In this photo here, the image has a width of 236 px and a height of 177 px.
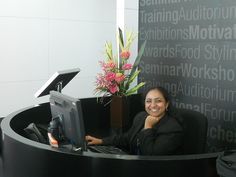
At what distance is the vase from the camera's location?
3441mm

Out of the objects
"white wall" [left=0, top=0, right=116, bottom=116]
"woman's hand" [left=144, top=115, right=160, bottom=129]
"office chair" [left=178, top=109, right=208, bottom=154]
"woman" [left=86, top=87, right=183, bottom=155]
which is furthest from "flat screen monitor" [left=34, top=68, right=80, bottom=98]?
"white wall" [left=0, top=0, right=116, bottom=116]

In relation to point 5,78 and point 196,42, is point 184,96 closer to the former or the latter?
point 196,42

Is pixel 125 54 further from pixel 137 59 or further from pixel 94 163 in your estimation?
pixel 94 163

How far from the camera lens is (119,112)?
136 inches

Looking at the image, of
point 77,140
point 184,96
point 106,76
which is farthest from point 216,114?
point 77,140

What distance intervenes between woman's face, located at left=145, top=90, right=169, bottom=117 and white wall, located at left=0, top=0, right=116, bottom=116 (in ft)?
6.85

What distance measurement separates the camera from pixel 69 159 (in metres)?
1.98

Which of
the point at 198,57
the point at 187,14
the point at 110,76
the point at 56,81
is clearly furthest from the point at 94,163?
the point at 187,14

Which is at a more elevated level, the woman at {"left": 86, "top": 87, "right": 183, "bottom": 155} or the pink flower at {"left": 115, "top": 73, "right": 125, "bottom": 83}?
the pink flower at {"left": 115, "top": 73, "right": 125, "bottom": 83}

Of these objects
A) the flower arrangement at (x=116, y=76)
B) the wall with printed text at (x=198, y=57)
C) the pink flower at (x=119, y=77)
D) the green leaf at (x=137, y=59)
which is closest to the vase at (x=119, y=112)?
the flower arrangement at (x=116, y=76)

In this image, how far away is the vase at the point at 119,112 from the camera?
344cm

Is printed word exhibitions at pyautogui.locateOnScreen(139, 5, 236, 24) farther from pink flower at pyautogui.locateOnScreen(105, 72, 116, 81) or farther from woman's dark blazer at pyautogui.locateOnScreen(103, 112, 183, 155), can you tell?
woman's dark blazer at pyautogui.locateOnScreen(103, 112, 183, 155)

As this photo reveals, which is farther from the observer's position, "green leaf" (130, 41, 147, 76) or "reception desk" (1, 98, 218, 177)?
"green leaf" (130, 41, 147, 76)

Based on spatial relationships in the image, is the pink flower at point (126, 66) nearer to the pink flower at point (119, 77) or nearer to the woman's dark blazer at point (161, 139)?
the pink flower at point (119, 77)
